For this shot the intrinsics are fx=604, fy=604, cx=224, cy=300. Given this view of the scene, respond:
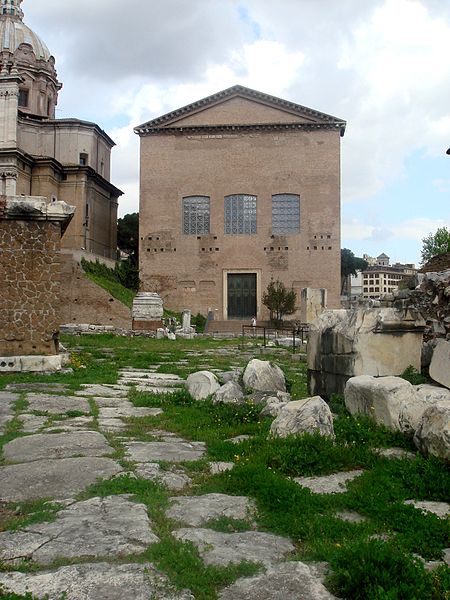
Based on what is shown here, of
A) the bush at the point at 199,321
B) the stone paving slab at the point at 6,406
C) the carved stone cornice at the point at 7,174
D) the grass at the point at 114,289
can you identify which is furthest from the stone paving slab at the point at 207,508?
the carved stone cornice at the point at 7,174

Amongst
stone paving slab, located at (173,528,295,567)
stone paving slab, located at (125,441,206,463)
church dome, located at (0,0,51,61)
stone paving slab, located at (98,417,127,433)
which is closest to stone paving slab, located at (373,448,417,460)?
stone paving slab, located at (125,441,206,463)

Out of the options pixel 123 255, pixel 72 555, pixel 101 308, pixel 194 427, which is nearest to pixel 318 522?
pixel 72 555

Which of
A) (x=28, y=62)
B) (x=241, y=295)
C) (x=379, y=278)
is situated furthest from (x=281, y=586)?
(x=379, y=278)

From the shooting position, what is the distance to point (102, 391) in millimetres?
8625

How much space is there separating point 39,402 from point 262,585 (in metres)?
5.50

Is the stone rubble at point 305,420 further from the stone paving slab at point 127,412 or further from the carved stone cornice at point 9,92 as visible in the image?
the carved stone cornice at point 9,92

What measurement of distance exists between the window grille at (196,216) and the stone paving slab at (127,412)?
108 ft

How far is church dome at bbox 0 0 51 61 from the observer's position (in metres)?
44.0

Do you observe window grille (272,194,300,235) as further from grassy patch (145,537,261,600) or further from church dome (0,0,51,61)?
grassy patch (145,537,261,600)

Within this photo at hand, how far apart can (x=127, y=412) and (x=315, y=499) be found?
380cm

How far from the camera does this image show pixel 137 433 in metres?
5.79

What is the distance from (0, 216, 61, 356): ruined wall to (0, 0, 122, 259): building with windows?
26711 mm

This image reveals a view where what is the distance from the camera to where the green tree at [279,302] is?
119 feet

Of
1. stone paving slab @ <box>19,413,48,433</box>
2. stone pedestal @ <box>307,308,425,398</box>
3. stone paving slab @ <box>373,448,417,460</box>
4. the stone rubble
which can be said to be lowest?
stone paving slab @ <box>19,413,48,433</box>
